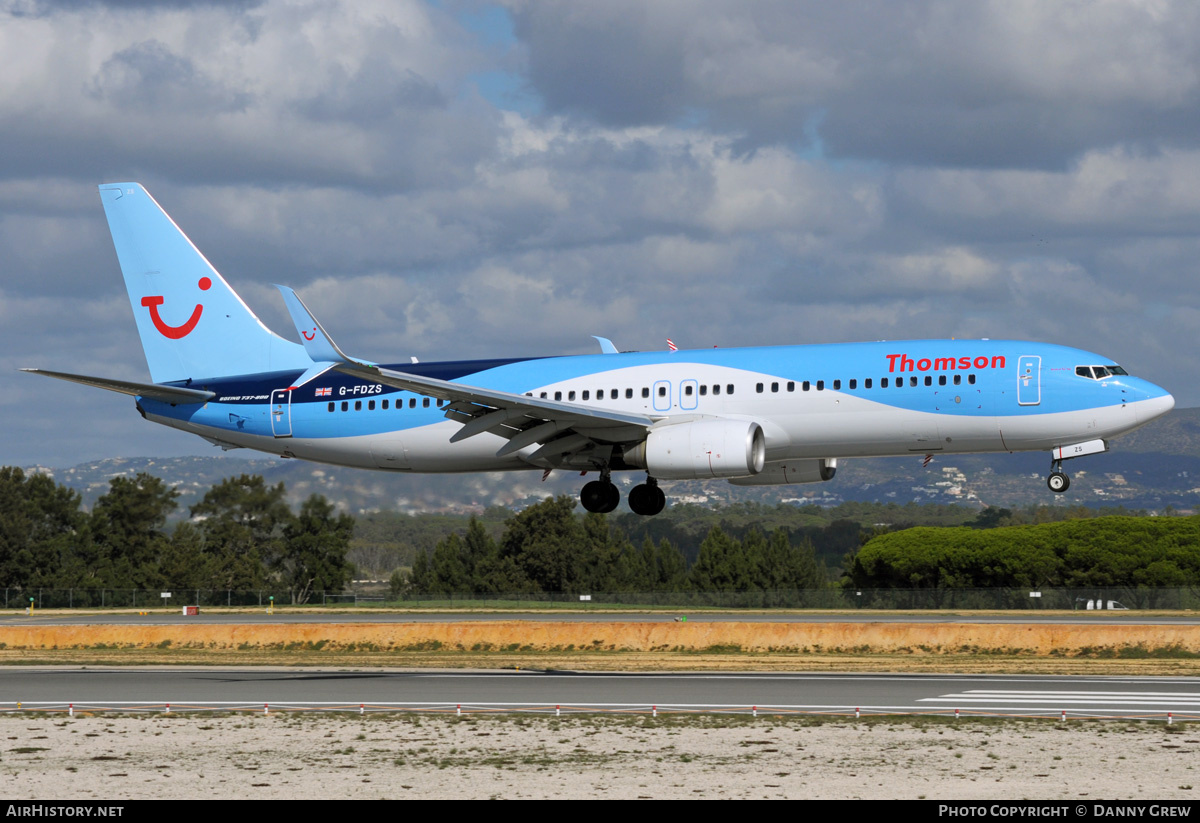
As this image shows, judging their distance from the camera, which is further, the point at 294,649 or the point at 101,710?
the point at 294,649

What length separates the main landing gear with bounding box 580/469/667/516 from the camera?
4653 centimetres

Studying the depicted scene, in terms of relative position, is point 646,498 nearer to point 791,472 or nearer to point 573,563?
point 791,472

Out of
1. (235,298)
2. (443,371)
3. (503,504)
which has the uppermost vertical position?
(235,298)

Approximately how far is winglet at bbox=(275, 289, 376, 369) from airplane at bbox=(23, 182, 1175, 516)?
79 mm

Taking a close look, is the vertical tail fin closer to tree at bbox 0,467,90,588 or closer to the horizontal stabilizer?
the horizontal stabilizer

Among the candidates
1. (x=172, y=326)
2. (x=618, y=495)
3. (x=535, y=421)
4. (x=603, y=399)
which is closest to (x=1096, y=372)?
(x=603, y=399)

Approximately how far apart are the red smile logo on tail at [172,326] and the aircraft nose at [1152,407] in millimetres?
33202

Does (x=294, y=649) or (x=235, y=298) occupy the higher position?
(x=235, y=298)

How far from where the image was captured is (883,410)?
39781mm

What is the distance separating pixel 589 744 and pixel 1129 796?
809cm

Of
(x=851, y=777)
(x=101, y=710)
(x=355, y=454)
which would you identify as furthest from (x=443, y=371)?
(x=851, y=777)
